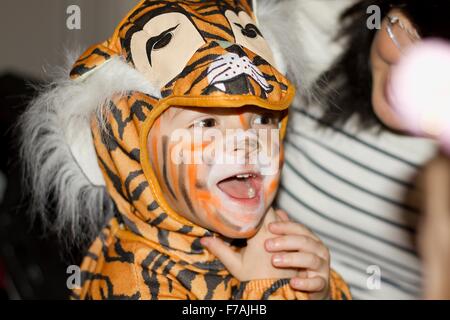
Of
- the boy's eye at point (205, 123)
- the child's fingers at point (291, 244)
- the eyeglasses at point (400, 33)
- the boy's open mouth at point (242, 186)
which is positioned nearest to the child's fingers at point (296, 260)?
the child's fingers at point (291, 244)

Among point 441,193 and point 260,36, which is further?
point 260,36

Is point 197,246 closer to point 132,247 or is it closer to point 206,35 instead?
point 132,247

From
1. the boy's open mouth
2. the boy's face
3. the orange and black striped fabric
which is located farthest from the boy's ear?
the boy's open mouth

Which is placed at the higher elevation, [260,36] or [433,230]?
[260,36]

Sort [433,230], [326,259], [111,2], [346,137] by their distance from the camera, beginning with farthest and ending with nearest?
[111,2], [346,137], [326,259], [433,230]

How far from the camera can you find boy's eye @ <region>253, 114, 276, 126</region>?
0.85 m

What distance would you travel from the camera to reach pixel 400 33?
0.94m

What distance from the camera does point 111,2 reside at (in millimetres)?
1707

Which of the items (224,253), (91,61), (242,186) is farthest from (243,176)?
(91,61)

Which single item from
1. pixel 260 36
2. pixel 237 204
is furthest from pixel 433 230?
pixel 260 36

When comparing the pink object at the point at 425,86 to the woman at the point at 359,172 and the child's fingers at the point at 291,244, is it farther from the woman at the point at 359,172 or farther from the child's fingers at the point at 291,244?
the child's fingers at the point at 291,244

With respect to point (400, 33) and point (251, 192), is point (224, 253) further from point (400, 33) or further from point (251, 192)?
point (400, 33)

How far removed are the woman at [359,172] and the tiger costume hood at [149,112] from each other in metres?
0.22

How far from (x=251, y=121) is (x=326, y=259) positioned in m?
0.26
